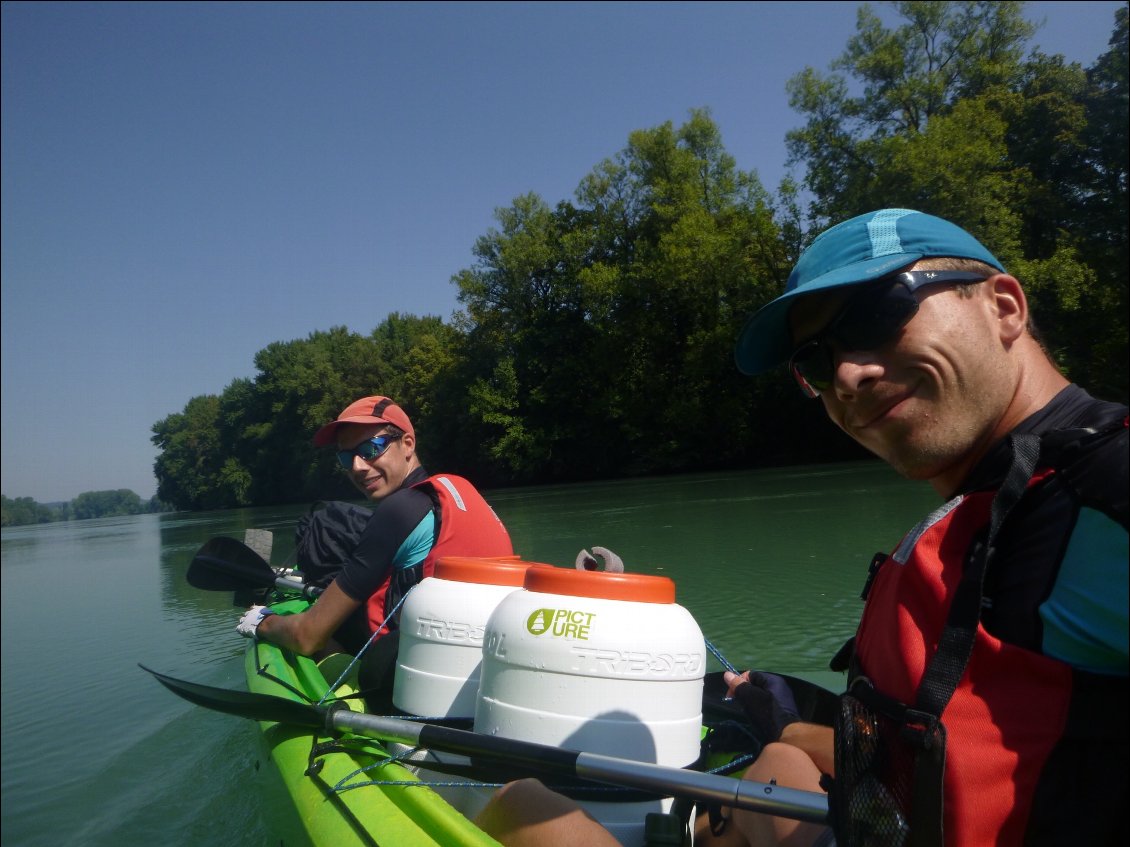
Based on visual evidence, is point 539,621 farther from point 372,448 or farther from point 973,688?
point 372,448

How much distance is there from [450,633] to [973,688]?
1.73 metres

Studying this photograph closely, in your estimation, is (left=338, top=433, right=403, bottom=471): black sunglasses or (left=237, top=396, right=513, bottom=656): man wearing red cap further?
(left=338, top=433, right=403, bottom=471): black sunglasses

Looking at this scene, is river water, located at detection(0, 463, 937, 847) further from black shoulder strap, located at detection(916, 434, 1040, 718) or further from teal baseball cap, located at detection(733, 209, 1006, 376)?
teal baseball cap, located at detection(733, 209, 1006, 376)

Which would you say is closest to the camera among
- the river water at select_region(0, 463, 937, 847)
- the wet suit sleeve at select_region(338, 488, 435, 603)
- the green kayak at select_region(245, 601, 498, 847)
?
the green kayak at select_region(245, 601, 498, 847)

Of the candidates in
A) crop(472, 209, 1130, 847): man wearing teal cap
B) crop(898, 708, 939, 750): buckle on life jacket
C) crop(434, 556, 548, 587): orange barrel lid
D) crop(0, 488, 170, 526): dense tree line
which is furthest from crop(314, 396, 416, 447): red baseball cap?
crop(0, 488, 170, 526): dense tree line

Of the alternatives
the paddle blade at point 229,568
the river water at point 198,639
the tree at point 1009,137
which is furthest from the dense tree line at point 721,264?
the paddle blade at point 229,568

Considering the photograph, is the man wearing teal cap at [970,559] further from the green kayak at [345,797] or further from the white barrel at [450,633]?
the white barrel at [450,633]

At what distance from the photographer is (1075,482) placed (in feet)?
3.51

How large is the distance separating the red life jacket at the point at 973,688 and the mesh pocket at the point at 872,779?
53 mm

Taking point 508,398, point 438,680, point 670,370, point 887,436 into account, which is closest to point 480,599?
point 438,680

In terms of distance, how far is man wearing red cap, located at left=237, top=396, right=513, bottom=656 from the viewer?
3406 millimetres

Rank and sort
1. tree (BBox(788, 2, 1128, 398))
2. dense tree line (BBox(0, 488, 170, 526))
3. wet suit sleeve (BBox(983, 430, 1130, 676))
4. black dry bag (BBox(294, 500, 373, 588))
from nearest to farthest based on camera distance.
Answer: wet suit sleeve (BBox(983, 430, 1130, 676)) < black dry bag (BBox(294, 500, 373, 588)) < tree (BBox(788, 2, 1128, 398)) < dense tree line (BBox(0, 488, 170, 526))

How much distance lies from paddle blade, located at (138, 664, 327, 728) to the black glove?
1398mm

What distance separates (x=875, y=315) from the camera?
4.39 feet
